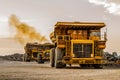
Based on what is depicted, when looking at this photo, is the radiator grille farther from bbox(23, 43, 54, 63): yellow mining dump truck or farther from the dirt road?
bbox(23, 43, 54, 63): yellow mining dump truck

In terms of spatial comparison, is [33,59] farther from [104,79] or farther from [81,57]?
[104,79]

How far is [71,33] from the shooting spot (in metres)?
40.8

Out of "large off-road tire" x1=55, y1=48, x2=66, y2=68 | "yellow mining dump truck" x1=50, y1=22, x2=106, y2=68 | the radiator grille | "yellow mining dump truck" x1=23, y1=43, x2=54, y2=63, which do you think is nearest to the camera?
"yellow mining dump truck" x1=50, y1=22, x2=106, y2=68

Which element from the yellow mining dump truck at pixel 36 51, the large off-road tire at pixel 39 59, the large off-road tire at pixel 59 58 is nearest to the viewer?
the large off-road tire at pixel 59 58

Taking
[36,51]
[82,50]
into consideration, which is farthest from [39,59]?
[82,50]

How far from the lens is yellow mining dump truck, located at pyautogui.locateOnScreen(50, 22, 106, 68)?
39219 millimetres

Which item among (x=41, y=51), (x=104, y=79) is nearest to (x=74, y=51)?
(x=104, y=79)

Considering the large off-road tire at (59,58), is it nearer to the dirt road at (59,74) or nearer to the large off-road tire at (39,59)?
the dirt road at (59,74)

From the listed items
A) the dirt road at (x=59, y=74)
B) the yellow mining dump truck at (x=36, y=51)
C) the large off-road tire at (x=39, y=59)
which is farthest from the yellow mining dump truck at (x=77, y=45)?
the yellow mining dump truck at (x=36, y=51)

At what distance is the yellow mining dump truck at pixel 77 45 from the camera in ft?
129

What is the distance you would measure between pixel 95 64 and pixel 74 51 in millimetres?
2225

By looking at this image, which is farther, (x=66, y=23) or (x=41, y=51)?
(x=41, y=51)

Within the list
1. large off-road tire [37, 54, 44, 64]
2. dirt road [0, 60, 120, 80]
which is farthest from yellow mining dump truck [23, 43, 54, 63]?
dirt road [0, 60, 120, 80]

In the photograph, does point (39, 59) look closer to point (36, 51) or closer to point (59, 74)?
point (36, 51)
